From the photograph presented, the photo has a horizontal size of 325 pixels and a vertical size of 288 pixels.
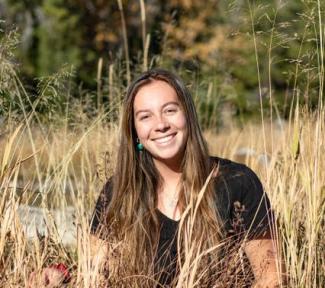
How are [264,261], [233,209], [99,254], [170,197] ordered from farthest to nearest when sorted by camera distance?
1. [170,197]
2. [233,209]
3. [264,261]
4. [99,254]

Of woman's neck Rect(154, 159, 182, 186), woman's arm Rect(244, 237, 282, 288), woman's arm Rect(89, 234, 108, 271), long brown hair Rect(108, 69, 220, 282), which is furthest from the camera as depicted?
woman's neck Rect(154, 159, 182, 186)

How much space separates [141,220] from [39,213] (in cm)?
85

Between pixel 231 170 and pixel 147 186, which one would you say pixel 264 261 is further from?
pixel 147 186

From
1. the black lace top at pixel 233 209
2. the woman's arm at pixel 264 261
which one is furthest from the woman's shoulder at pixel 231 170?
the woman's arm at pixel 264 261

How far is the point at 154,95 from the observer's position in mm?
2816

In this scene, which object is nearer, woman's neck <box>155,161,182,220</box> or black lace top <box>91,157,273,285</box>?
black lace top <box>91,157,273,285</box>

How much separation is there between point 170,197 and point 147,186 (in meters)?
0.09

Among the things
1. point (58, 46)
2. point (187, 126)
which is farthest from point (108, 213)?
point (58, 46)

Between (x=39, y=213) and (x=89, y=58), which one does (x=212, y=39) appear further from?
(x=39, y=213)

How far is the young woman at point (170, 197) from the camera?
256 cm

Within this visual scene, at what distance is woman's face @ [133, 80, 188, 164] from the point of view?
277 cm

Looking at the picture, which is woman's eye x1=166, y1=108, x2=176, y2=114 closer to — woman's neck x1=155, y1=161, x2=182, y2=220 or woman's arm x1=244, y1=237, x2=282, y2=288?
woman's neck x1=155, y1=161, x2=182, y2=220

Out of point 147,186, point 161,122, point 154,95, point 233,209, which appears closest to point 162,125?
point 161,122

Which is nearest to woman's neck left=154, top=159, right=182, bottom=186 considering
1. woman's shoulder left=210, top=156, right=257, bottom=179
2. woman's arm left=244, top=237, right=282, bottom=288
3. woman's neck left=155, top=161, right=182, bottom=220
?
woman's neck left=155, top=161, right=182, bottom=220
